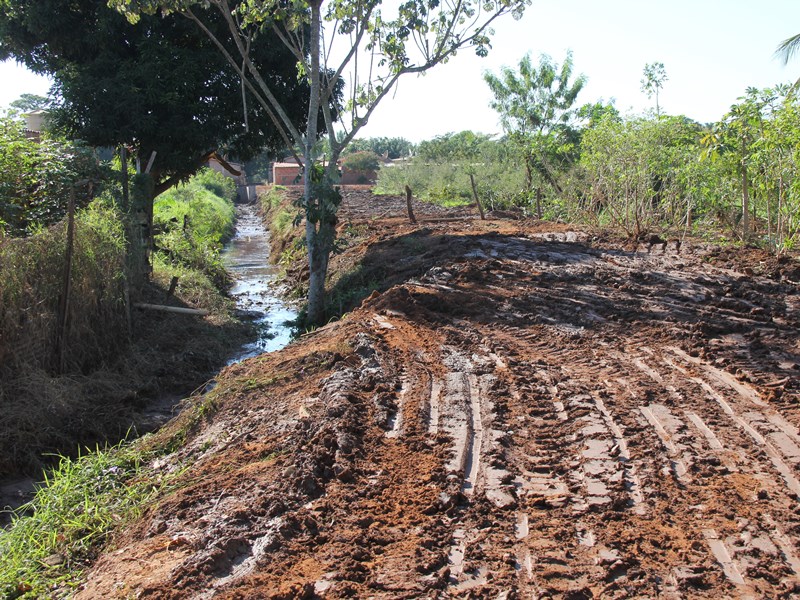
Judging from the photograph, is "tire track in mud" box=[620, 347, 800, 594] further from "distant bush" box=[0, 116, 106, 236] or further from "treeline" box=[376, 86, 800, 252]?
"distant bush" box=[0, 116, 106, 236]

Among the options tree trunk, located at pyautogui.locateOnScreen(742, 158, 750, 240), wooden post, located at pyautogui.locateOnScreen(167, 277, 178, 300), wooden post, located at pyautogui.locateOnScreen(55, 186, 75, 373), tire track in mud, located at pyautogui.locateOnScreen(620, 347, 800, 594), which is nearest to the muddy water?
wooden post, located at pyautogui.locateOnScreen(167, 277, 178, 300)

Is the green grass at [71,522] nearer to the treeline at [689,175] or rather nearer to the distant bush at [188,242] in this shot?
the treeline at [689,175]

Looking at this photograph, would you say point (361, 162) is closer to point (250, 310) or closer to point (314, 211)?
point (250, 310)

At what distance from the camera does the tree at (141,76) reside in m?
12.7

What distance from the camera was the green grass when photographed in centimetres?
421

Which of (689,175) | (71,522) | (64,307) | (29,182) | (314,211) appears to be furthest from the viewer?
(689,175)

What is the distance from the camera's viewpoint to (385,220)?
2011cm

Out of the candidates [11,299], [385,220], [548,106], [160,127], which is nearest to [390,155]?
[548,106]

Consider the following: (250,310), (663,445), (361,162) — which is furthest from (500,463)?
(361,162)

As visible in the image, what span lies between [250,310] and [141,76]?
185 inches

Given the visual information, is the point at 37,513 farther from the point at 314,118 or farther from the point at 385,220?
the point at 385,220

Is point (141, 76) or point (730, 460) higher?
point (141, 76)

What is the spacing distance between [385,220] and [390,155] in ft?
210

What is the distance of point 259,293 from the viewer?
52.6 feet
